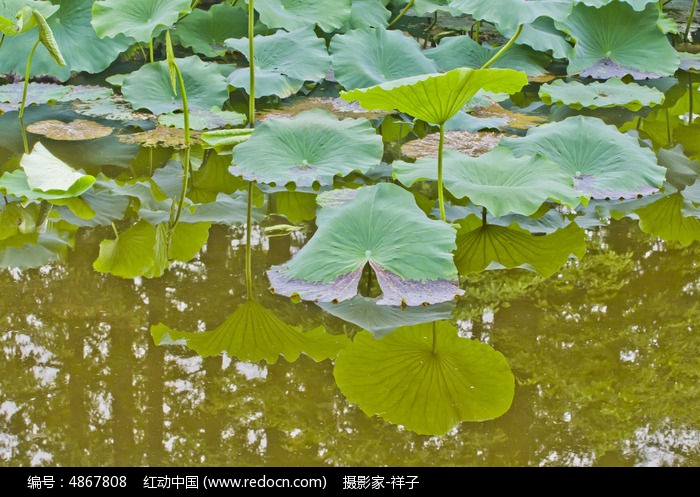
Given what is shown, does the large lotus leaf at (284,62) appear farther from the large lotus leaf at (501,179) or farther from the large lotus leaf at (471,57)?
the large lotus leaf at (501,179)

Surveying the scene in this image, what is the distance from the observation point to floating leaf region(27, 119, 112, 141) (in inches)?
145

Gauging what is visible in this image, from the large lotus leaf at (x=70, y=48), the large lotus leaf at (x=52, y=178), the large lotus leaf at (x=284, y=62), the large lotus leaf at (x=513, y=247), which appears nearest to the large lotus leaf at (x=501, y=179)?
the large lotus leaf at (x=513, y=247)

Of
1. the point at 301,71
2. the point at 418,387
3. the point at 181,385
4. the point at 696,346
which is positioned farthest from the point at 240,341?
the point at 301,71

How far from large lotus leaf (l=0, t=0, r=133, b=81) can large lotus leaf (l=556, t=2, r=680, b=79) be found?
2356 mm

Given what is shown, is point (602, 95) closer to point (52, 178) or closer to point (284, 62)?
point (284, 62)

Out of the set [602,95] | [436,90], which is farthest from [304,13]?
[436,90]

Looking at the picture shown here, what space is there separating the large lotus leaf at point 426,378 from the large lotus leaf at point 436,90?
0.66 meters

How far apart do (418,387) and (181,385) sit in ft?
1.72

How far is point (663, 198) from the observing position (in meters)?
3.04

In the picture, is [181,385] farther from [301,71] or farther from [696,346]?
[301,71]

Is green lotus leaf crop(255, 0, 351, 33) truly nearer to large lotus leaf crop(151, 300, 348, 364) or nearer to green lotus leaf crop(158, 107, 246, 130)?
green lotus leaf crop(158, 107, 246, 130)

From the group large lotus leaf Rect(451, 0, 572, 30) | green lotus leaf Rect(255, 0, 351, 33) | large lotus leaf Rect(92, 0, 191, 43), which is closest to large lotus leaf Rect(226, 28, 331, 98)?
green lotus leaf Rect(255, 0, 351, 33)

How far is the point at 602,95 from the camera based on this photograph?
4.07m

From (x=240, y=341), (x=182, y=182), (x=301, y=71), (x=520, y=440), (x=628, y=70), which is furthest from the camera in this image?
(x=628, y=70)
